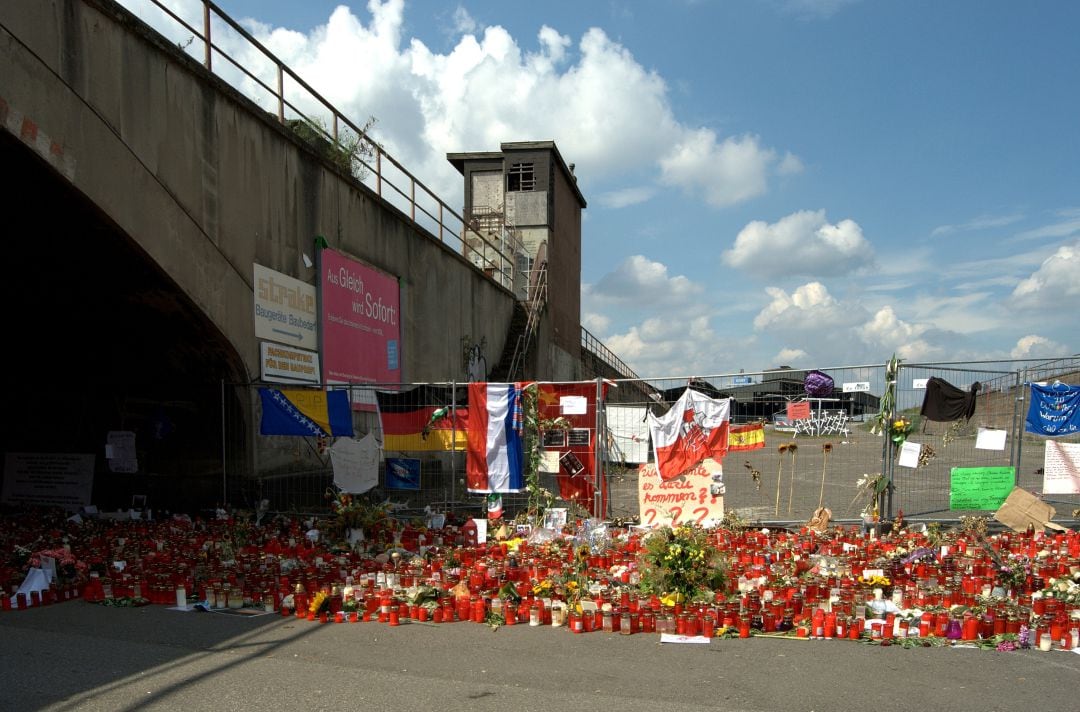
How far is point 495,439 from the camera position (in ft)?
40.4

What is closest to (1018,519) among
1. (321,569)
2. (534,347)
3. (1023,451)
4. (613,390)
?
(1023,451)

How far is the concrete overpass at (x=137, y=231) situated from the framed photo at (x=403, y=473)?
2.45 m

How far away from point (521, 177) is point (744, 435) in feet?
77.5

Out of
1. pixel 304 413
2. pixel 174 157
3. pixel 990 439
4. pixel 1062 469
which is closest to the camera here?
pixel 1062 469

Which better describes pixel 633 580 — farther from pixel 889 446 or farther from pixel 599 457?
pixel 889 446

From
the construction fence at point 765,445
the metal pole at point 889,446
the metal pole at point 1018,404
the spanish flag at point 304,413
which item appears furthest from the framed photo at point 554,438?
the metal pole at point 1018,404

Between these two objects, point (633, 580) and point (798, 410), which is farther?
point (798, 410)

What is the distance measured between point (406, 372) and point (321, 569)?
35.0 ft

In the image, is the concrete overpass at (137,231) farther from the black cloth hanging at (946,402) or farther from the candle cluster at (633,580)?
the black cloth hanging at (946,402)

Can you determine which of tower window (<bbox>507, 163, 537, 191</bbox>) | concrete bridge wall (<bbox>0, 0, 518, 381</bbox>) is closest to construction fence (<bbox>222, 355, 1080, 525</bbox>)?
concrete bridge wall (<bbox>0, 0, 518, 381</bbox>)

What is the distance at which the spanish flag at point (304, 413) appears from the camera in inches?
498

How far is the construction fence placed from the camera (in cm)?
1134

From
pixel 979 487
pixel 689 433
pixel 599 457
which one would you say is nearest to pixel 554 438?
pixel 599 457

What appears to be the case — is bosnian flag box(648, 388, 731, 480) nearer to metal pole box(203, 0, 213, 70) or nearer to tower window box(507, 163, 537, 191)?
metal pole box(203, 0, 213, 70)
